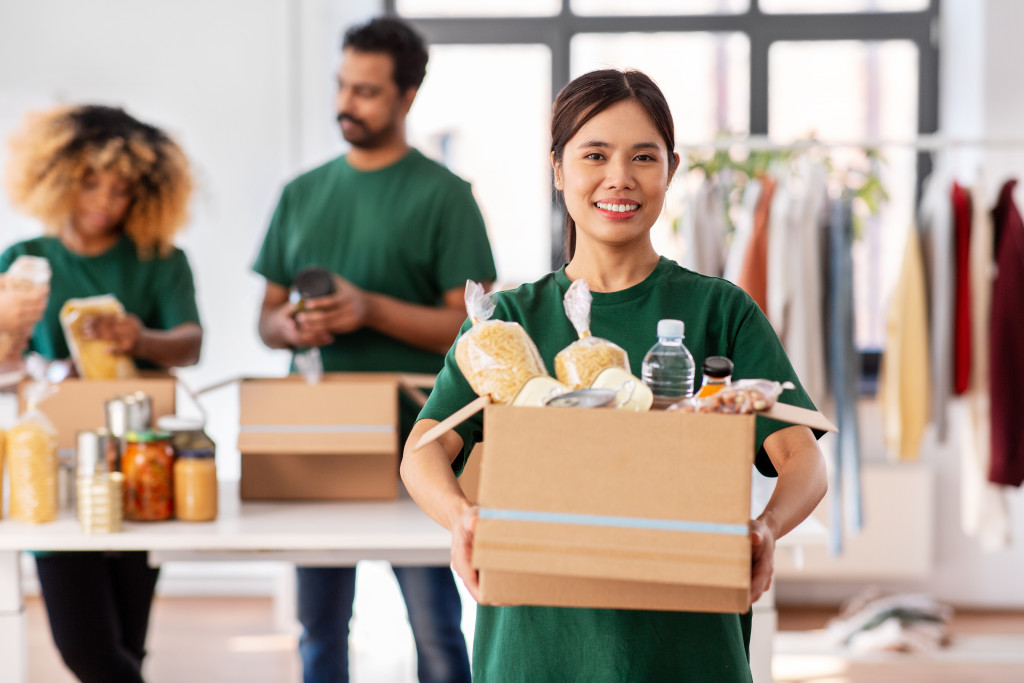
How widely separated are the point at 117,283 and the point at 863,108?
2824 mm

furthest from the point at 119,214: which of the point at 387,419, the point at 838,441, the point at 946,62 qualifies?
the point at 946,62

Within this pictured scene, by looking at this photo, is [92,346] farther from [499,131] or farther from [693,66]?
[693,66]

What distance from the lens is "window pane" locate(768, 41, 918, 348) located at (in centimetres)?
369

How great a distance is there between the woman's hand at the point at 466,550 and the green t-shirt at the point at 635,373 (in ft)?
0.53

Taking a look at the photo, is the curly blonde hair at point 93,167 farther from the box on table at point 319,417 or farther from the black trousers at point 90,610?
the black trousers at point 90,610

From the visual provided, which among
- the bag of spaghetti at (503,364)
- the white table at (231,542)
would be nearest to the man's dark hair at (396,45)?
the white table at (231,542)

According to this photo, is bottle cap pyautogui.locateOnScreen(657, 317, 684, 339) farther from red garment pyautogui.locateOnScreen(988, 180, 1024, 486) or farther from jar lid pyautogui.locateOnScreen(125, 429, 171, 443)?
red garment pyautogui.locateOnScreen(988, 180, 1024, 486)

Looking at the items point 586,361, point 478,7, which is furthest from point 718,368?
point 478,7

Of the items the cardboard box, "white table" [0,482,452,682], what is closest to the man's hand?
the cardboard box

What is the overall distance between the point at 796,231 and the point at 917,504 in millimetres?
1266

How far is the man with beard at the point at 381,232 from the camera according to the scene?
199cm

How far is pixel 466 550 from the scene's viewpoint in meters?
0.90

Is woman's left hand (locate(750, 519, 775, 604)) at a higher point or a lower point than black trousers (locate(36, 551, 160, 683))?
higher

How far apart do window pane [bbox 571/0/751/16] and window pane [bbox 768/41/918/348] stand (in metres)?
0.23
